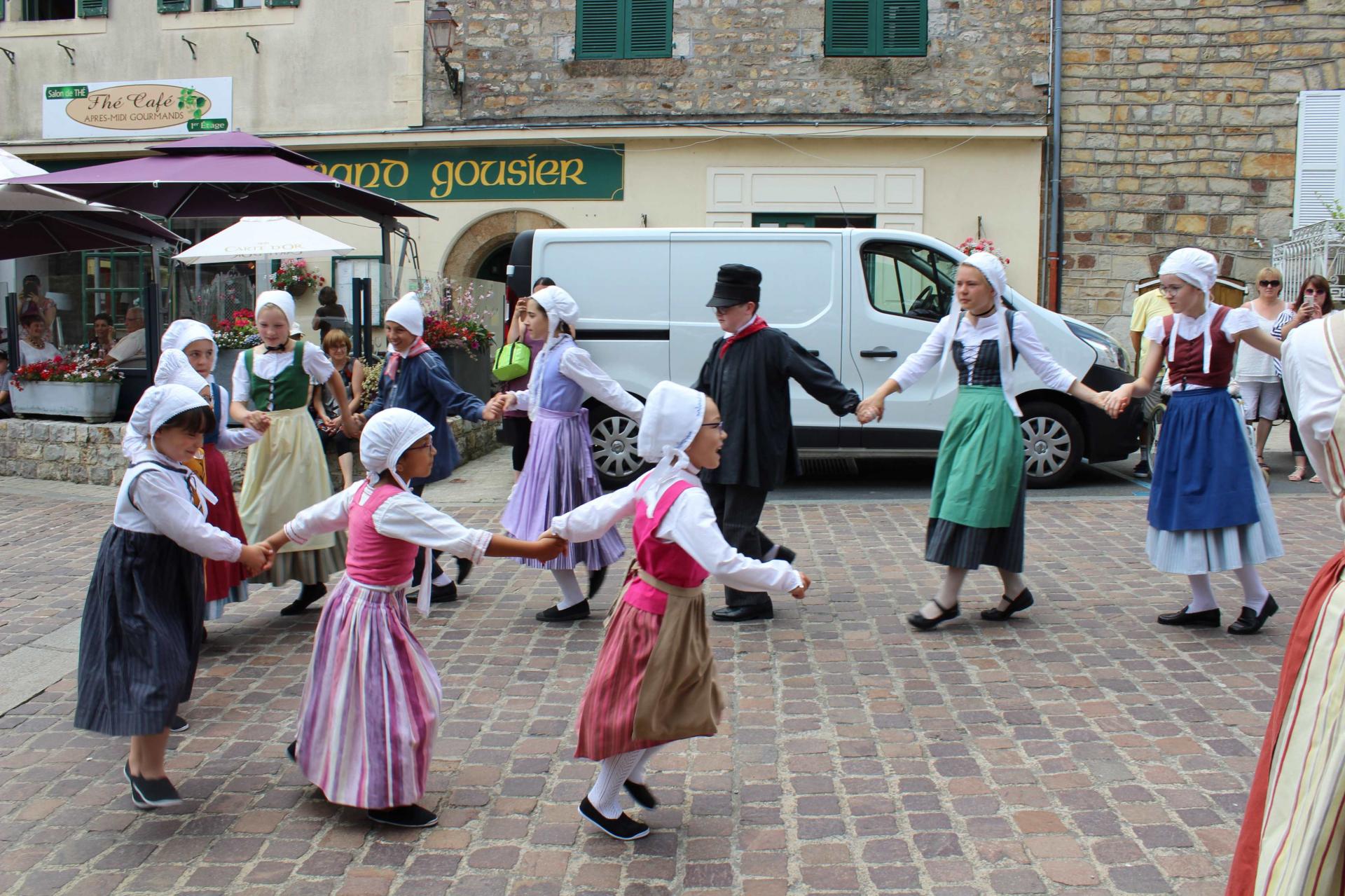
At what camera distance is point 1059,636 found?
581 centimetres

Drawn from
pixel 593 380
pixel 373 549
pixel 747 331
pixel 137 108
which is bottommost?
pixel 373 549

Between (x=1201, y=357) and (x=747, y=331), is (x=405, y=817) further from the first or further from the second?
(x=1201, y=357)

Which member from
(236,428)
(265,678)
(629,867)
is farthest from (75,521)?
(629,867)

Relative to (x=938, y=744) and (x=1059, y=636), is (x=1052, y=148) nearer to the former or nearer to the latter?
(x=1059, y=636)

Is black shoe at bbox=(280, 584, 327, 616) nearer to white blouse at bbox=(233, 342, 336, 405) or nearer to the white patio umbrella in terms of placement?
white blouse at bbox=(233, 342, 336, 405)

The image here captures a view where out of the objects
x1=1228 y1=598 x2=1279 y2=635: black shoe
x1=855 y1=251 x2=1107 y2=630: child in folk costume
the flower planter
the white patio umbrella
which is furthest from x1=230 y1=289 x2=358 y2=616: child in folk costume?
the white patio umbrella

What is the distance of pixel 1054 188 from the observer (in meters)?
16.0

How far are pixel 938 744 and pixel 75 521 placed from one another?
24.5ft

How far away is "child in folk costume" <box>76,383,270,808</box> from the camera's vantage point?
381cm

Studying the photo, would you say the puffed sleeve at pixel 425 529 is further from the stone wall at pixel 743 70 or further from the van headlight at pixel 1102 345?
the stone wall at pixel 743 70

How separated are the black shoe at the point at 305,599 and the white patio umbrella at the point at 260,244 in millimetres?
6820

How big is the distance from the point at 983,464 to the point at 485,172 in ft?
42.5

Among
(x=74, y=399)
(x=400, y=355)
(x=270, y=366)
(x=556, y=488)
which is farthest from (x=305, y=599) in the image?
(x=74, y=399)

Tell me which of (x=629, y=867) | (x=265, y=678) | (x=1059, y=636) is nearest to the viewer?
(x=629, y=867)
